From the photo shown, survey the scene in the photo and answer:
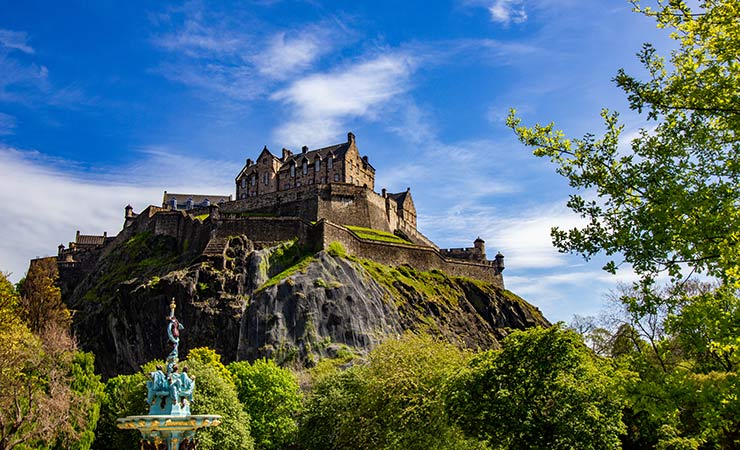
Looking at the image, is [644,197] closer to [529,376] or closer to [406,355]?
[529,376]

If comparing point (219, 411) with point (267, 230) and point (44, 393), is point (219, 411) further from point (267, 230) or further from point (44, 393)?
point (267, 230)

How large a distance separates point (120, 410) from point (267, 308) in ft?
57.7

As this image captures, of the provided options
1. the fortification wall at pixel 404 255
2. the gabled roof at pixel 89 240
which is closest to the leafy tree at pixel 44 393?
the fortification wall at pixel 404 255

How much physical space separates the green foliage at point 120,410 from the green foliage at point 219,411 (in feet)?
11.5

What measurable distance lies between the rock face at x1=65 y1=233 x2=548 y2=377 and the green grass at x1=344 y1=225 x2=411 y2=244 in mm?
5542

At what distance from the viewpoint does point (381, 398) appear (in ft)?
100

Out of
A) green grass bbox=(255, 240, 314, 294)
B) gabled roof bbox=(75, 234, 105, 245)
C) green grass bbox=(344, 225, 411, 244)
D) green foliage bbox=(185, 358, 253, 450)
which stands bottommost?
green foliage bbox=(185, 358, 253, 450)

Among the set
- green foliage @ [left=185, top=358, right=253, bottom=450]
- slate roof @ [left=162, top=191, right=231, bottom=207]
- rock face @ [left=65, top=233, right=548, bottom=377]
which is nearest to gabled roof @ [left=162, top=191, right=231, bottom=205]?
slate roof @ [left=162, top=191, right=231, bottom=207]

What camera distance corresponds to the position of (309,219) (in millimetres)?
75438

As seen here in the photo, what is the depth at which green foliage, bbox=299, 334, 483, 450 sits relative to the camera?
26.8 meters

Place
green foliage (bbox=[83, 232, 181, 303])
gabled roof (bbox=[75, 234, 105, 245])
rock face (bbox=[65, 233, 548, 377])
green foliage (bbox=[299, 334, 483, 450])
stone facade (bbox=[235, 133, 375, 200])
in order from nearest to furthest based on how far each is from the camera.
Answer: green foliage (bbox=[299, 334, 483, 450]) → rock face (bbox=[65, 233, 548, 377]) → green foliage (bbox=[83, 232, 181, 303]) → stone facade (bbox=[235, 133, 375, 200]) → gabled roof (bbox=[75, 234, 105, 245])

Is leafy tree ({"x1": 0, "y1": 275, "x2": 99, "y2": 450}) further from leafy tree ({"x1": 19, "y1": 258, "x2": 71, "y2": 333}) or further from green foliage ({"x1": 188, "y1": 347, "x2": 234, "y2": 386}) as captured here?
leafy tree ({"x1": 19, "y1": 258, "x2": 71, "y2": 333})

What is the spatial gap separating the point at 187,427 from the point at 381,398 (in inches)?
639

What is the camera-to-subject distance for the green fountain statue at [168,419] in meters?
15.3
